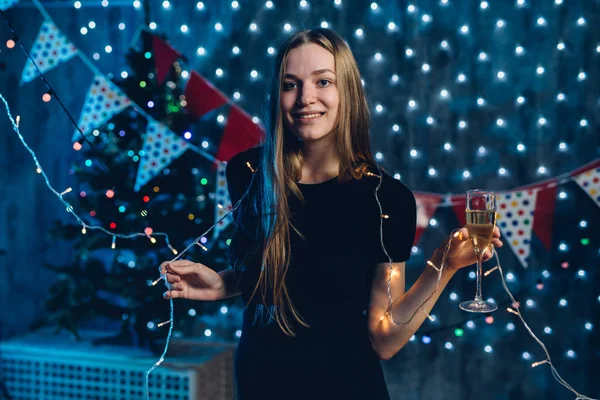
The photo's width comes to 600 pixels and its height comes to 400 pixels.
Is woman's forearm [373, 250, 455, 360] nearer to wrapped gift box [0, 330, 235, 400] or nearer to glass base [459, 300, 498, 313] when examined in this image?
glass base [459, 300, 498, 313]

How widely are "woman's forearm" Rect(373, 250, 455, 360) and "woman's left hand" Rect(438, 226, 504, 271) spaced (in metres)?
0.02

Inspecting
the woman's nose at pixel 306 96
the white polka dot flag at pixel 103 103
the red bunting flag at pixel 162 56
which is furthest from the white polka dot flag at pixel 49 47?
the woman's nose at pixel 306 96

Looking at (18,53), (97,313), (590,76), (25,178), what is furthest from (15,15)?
(590,76)

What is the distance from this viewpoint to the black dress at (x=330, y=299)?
1.43 metres

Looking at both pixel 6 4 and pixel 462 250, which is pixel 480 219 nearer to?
pixel 462 250

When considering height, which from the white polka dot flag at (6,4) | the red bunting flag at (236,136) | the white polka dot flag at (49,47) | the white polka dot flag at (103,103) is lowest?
the red bunting flag at (236,136)

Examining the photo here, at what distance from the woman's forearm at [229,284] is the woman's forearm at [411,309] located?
460 mm

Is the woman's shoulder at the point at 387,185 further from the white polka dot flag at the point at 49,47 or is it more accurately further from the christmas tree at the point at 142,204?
the white polka dot flag at the point at 49,47

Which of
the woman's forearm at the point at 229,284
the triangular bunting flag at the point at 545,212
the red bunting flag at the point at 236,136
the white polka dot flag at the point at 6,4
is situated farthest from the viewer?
the white polka dot flag at the point at 6,4

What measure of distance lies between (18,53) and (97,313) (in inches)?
74.7

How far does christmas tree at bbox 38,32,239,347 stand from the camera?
109 inches

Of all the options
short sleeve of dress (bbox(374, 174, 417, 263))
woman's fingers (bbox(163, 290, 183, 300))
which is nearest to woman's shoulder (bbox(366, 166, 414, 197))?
short sleeve of dress (bbox(374, 174, 417, 263))

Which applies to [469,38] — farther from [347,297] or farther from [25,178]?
[25,178]

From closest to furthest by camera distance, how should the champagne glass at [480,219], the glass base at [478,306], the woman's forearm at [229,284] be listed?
the champagne glass at [480,219] → the glass base at [478,306] → the woman's forearm at [229,284]
